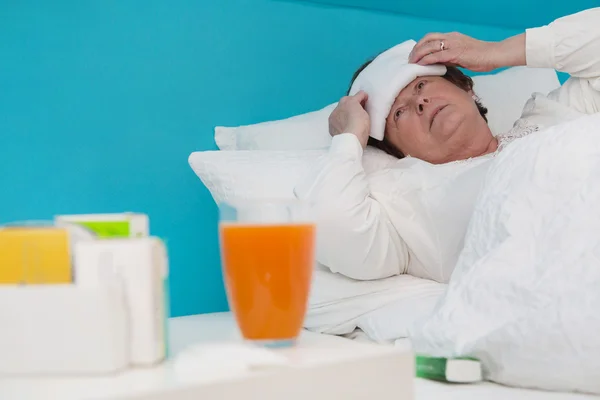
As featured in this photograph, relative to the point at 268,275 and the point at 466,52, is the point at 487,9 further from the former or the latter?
the point at 268,275

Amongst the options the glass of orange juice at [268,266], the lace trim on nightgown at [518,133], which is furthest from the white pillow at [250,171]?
the glass of orange juice at [268,266]

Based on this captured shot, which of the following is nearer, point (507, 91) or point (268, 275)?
point (268, 275)

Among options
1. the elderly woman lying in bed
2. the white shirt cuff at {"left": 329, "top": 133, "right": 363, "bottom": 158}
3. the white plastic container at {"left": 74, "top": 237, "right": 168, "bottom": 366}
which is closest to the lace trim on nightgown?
the elderly woman lying in bed

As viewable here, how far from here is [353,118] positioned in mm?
1654

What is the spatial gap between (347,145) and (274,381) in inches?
36.4

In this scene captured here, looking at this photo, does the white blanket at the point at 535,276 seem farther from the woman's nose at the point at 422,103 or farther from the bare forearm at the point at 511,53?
the bare forearm at the point at 511,53

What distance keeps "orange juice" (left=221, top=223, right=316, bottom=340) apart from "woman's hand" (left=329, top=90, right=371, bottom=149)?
881 mm

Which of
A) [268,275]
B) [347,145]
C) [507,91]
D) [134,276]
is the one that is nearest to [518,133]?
[507,91]

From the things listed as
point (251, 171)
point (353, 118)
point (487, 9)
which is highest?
point (487, 9)

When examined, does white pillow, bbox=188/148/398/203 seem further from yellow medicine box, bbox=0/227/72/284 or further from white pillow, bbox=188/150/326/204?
yellow medicine box, bbox=0/227/72/284

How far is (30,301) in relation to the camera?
2.24ft

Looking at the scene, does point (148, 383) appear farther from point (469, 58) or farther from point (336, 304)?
point (469, 58)

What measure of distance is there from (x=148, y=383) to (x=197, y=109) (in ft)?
3.85

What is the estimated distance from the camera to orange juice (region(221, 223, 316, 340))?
0.76 m
